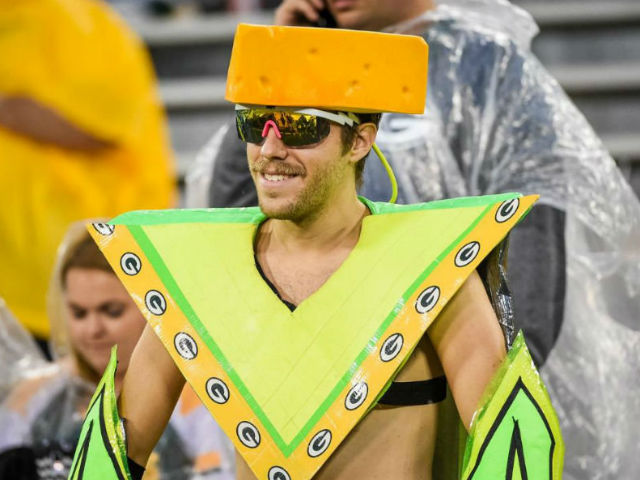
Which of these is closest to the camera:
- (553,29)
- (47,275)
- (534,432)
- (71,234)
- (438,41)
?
(534,432)

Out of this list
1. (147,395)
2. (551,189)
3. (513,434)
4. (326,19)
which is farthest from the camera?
(326,19)

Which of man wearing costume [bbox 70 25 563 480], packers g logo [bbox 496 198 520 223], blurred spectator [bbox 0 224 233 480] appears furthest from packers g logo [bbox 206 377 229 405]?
blurred spectator [bbox 0 224 233 480]

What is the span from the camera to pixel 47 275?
4.27m

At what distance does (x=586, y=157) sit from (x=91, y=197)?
200cm

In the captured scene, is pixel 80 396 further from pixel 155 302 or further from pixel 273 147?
pixel 273 147

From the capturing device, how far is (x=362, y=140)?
2121 millimetres

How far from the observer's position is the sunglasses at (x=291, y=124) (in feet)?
6.65

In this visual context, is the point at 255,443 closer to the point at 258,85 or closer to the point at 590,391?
the point at 258,85

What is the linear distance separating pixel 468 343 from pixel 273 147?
0.40 meters

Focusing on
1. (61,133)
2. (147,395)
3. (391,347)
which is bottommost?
(61,133)

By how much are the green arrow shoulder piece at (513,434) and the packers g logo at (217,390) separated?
363mm

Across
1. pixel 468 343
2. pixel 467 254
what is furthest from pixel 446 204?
pixel 468 343

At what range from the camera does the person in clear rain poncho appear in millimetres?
2836

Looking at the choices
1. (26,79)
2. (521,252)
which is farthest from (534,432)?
(26,79)
